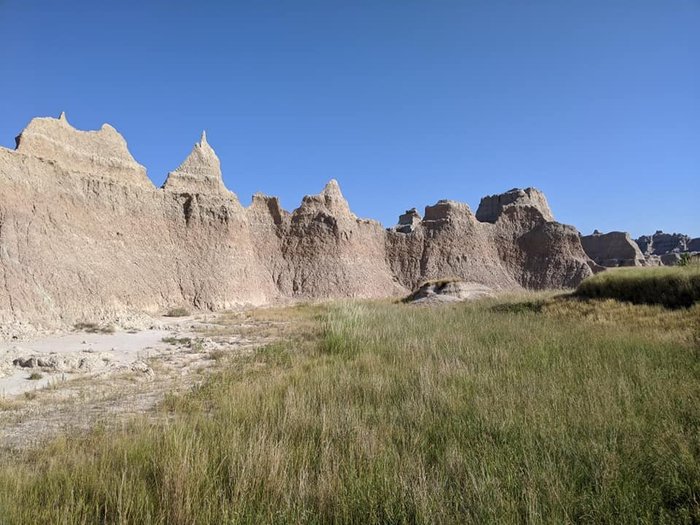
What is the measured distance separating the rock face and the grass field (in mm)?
49192

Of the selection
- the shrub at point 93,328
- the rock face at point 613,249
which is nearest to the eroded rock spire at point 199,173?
the shrub at point 93,328

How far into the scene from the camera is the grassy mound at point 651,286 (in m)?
11.6

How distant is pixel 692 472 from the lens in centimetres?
260

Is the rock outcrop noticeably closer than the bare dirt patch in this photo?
No

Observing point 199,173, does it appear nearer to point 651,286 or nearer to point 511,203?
point 651,286

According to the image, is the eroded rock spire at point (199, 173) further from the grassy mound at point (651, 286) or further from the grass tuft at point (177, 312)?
the grassy mound at point (651, 286)

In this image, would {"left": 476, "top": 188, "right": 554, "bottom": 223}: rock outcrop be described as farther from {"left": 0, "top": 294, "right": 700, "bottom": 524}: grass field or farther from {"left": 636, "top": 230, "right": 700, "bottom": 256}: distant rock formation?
{"left": 0, "top": 294, "right": 700, "bottom": 524}: grass field

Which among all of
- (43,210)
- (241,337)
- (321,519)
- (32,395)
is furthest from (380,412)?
(43,210)

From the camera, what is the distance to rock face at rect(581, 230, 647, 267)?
1826 inches

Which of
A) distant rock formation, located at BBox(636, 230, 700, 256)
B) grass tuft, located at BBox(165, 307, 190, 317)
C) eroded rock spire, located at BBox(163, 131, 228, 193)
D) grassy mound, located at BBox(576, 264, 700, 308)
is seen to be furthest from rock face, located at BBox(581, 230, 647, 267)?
grass tuft, located at BBox(165, 307, 190, 317)

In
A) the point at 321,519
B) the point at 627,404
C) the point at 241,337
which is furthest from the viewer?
the point at 241,337

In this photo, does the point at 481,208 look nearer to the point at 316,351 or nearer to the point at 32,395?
the point at 316,351

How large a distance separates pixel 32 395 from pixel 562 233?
47365mm

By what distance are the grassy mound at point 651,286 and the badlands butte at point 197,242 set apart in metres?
20.4
